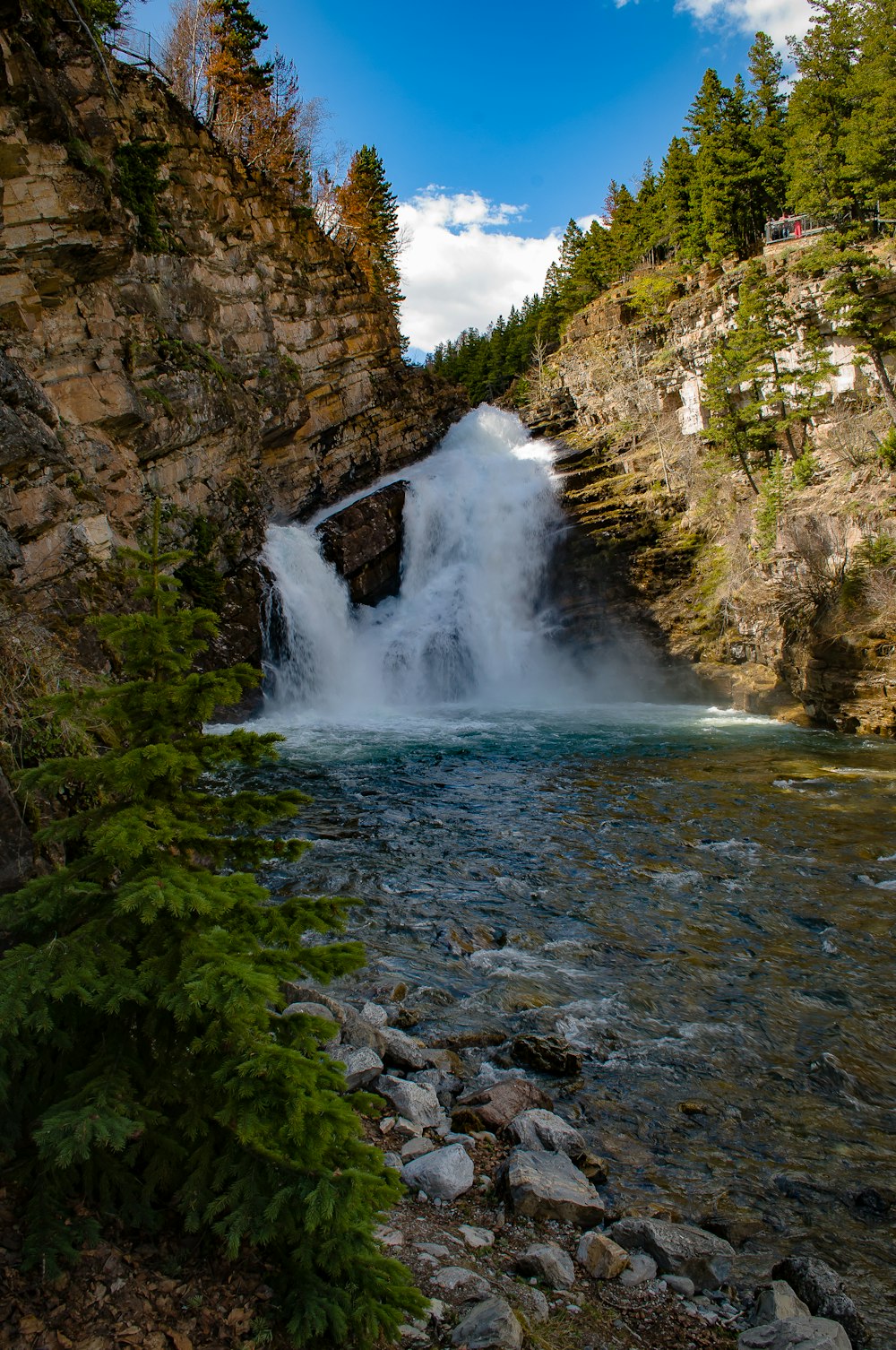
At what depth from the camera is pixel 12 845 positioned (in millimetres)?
4254

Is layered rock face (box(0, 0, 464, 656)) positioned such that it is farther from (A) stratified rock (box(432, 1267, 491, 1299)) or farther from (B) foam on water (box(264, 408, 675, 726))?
(A) stratified rock (box(432, 1267, 491, 1299))

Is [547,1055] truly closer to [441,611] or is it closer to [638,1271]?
[638,1271]

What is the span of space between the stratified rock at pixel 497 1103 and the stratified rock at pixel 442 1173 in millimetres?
436

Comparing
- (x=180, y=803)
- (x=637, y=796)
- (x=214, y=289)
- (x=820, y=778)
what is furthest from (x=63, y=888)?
(x=214, y=289)

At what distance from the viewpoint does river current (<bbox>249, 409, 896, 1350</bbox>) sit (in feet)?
15.0

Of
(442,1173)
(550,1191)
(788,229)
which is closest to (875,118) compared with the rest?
(788,229)

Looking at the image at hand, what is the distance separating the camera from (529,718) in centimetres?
2377

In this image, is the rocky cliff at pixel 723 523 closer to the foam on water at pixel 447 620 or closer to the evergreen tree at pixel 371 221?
the foam on water at pixel 447 620

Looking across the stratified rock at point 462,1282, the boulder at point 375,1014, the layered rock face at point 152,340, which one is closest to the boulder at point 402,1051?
the boulder at point 375,1014

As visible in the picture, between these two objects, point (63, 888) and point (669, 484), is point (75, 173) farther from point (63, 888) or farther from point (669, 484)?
point (669, 484)

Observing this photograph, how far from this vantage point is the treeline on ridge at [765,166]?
30484 millimetres

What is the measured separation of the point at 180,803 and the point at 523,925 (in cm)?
589

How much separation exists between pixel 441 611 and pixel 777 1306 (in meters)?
27.0

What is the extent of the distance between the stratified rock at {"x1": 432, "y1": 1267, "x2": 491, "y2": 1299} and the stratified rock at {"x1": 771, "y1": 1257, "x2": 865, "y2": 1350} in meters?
1.59
